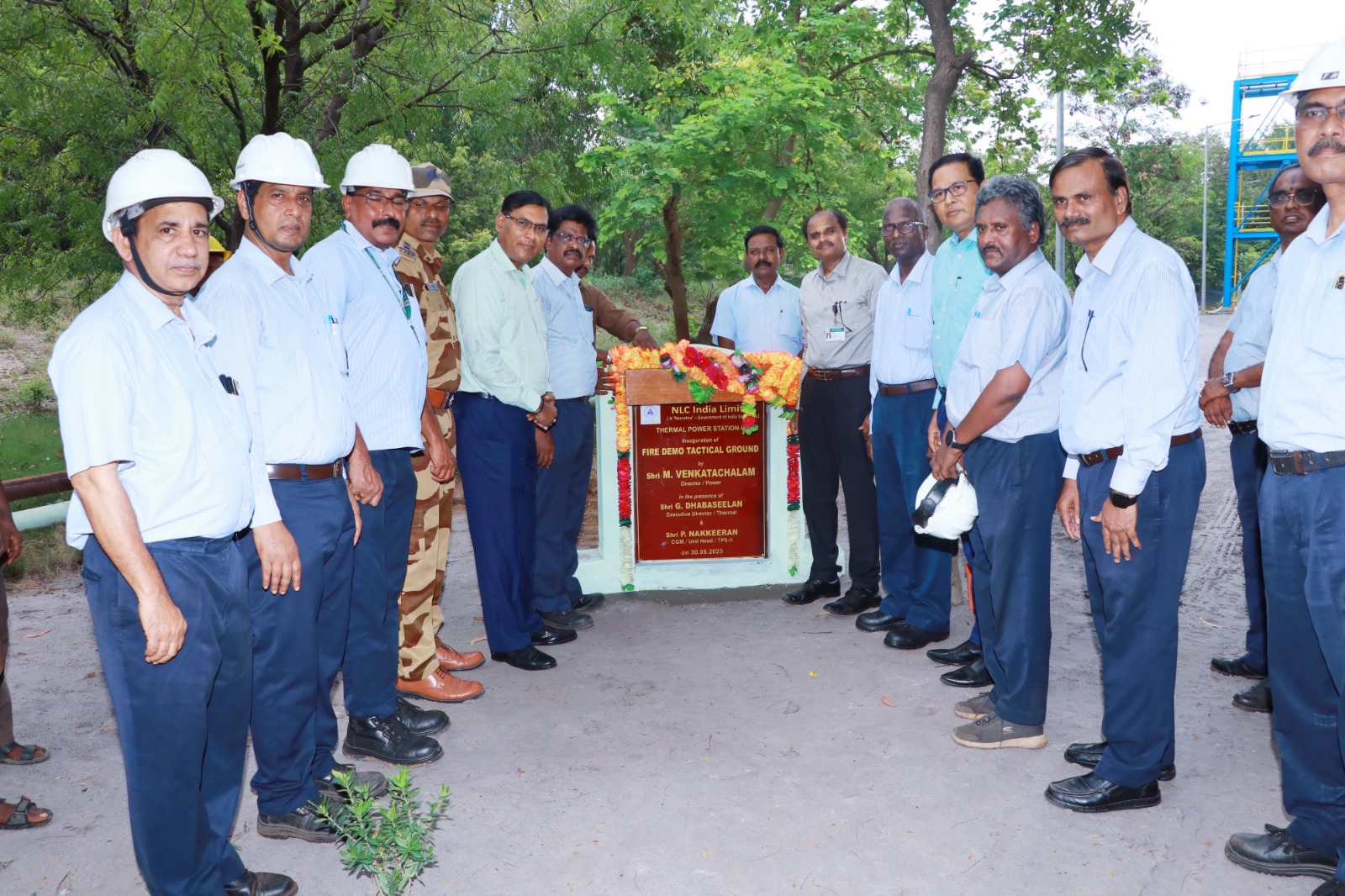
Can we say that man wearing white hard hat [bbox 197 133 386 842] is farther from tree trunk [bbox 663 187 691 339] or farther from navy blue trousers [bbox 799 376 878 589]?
tree trunk [bbox 663 187 691 339]

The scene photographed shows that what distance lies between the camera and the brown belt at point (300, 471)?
3705mm

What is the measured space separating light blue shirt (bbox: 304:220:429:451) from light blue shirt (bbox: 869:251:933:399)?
2.81 meters

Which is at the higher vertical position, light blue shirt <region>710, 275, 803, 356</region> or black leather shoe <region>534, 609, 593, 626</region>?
light blue shirt <region>710, 275, 803, 356</region>

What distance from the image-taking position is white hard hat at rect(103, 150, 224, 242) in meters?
2.95

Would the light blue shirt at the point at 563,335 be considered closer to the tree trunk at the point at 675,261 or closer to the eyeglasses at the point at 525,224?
the eyeglasses at the point at 525,224

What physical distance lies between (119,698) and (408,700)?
2315 millimetres

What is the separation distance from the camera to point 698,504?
7.26 meters

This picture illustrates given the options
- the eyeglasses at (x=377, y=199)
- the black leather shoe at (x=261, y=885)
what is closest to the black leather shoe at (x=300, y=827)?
the black leather shoe at (x=261, y=885)

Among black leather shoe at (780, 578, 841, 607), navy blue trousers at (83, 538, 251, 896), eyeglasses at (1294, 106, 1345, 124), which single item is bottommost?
black leather shoe at (780, 578, 841, 607)

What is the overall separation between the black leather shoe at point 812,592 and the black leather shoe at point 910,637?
2.91ft

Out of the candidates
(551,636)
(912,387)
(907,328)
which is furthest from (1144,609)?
(551,636)

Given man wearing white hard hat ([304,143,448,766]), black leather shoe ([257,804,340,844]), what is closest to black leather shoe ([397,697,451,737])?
man wearing white hard hat ([304,143,448,766])

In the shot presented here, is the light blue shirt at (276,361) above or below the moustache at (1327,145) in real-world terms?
below

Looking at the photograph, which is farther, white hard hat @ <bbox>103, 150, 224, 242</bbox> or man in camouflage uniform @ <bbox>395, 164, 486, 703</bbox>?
man in camouflage uniform @ <bbox>395, 164, 486, 703</bbox>
